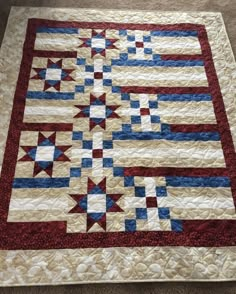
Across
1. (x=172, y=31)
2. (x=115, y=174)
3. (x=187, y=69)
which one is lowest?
(x=115, y=174)

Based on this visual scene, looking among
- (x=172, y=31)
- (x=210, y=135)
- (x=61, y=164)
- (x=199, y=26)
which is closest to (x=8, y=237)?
(x=61, y=164)

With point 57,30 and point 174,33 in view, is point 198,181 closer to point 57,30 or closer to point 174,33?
point 174,33

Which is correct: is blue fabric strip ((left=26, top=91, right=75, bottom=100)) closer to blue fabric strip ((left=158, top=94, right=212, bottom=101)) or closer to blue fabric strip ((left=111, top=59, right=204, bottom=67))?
blue fabric strip ((left=111, top=59, right=204, bottom=67))

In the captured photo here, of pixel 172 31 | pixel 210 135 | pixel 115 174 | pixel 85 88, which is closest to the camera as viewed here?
pixel 115 174

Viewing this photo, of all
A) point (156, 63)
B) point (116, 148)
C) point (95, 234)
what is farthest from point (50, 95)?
point (95, 234)

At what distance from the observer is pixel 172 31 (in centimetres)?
180

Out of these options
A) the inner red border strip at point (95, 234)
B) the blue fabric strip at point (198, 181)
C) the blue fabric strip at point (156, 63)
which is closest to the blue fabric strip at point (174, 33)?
the blue fabric strip at point (156, 63)

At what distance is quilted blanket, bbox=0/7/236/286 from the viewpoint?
115cm

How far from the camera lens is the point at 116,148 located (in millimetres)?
1384

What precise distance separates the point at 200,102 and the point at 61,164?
662mm

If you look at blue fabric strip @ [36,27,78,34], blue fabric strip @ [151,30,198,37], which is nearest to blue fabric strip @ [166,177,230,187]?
blue fabric strip @ [151,30,198,37]

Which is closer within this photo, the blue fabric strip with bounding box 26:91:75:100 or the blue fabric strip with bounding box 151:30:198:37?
the blue fabric strip with bounding box 26:91:75:100

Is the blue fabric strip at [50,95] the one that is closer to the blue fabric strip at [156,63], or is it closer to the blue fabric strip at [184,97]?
the blue fabric strip at [156,63]

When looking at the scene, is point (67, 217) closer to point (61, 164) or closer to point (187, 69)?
point (61, 164)
